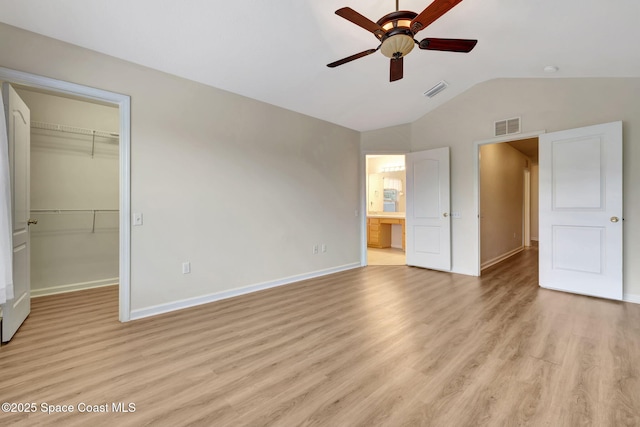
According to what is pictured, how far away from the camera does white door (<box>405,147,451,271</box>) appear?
15.4 ft

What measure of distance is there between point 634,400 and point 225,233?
11.8ft

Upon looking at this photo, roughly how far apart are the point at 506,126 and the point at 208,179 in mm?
4156

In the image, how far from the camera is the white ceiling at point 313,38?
2273mm

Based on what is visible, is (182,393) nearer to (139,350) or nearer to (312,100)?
(139,350)

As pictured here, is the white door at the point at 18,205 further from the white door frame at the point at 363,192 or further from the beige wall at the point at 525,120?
the beige wall at the point at 525,120

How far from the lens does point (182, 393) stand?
1.71 meters

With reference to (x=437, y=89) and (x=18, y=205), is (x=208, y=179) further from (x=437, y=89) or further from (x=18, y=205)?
(x=437, y=89)

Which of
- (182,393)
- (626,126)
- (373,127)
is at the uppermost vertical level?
(373,127)

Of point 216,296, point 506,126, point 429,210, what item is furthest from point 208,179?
point 506,126

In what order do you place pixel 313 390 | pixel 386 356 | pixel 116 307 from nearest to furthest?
1. pixel 313 390
2. pixel 386 356
3. pixel 116 307

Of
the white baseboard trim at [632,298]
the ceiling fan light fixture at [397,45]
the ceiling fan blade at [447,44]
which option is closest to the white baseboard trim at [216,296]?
the ceiling fan light fixture at [397,45]

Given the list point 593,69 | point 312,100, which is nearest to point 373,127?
point 312,100

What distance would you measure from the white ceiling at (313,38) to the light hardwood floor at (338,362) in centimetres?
259

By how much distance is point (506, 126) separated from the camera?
4098mm
